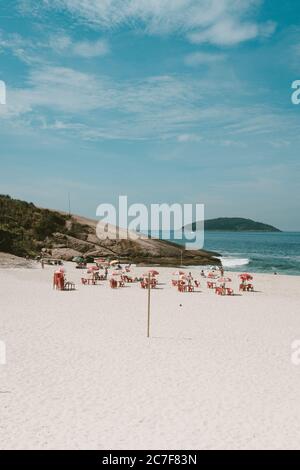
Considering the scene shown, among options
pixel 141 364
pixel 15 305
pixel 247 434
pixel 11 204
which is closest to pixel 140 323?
pixel 141 364

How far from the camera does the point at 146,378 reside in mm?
9953

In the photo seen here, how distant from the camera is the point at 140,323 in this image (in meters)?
15.7

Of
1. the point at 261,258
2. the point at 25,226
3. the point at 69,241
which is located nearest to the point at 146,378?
the point at 69,241

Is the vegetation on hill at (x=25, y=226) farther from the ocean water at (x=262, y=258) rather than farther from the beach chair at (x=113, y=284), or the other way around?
the ocean water at (x=262, y=258)

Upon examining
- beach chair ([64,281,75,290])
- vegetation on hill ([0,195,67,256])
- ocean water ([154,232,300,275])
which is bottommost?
beach chair ([64,281,75,290])

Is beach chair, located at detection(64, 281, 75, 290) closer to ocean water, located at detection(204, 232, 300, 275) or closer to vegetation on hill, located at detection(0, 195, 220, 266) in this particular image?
vegetation on hill, located at detection(0, 195, 220, 266)

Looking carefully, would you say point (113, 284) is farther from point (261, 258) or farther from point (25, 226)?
point (261, 258)

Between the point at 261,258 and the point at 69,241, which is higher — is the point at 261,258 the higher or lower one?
the lower one

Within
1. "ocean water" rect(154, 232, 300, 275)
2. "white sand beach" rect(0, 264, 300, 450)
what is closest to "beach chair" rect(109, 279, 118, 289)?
"white sand beach" rect(0, 264, 300, 450)

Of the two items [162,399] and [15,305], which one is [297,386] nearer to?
[162,399]

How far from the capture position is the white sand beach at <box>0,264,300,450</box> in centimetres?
731

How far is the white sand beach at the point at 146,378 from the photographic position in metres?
7.31
